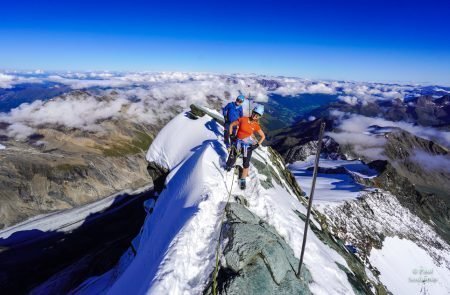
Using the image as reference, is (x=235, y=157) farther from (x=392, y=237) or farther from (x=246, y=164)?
(x=392, y=237)

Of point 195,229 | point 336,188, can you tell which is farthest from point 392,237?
point 195,229

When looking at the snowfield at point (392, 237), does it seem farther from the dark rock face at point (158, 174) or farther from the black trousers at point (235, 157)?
the black trousers at point (235, 157)

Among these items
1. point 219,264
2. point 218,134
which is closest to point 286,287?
point 219,264

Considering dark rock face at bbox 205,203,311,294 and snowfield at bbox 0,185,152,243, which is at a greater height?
dark rock face at bbox 205,203,311,294

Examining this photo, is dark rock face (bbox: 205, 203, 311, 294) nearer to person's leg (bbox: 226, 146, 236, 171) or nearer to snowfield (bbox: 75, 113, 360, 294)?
snowfield (bbox: 75, 113, 360, 294)

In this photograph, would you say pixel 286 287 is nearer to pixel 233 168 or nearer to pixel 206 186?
pixel 206 186

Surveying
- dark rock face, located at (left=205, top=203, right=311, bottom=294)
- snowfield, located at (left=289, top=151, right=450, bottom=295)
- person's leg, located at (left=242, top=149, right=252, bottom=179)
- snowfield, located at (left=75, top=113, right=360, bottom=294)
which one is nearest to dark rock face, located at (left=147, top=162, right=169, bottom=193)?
snowfield, located at (left=75, top=113, right=360, bottom=294)

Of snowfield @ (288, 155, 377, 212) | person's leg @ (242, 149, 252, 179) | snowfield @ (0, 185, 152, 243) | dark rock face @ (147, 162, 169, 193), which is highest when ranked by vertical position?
person's leg @ (242, 149, 252, 179)
